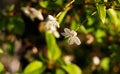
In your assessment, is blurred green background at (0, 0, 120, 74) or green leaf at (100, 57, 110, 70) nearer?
blurred green background at (0, 0, 120, 74)

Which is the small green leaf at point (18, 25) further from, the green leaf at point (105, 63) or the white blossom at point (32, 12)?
the green leaf at point (105, 63)

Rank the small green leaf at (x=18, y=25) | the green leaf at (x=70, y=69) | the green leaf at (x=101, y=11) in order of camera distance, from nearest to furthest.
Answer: the green leaf at (x=101, y=11) → the green leaf at (x=70, y=69) → the small green leaf at (x=18, y=25)

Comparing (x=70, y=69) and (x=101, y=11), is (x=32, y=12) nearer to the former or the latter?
(x=70, y=69)

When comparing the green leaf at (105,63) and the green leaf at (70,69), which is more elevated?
the green leaf at (105,63)

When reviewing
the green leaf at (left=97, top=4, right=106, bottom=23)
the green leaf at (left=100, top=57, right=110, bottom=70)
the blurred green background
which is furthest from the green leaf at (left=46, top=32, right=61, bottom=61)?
the green leaf at (left=97, top=4, right=106, bottom=23)

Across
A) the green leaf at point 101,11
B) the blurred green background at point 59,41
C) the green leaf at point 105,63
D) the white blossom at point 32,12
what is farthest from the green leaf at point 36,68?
the green leaf at point 101,11

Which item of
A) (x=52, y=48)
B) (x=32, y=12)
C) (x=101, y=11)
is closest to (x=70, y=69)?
(x=52, y=48)

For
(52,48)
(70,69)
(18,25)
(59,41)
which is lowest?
(70,69)

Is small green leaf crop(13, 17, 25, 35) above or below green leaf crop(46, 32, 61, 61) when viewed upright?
above

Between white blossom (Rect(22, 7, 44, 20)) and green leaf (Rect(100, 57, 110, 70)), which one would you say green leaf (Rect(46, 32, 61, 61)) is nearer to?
white blossom (Rect(22, 7, 44, 20))

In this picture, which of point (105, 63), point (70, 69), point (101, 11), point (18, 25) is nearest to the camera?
point (101, 11)

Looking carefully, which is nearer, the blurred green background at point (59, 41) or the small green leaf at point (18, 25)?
the blurred green background at point (59, 41)

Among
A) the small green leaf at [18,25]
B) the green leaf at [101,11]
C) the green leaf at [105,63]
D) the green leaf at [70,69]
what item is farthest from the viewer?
the green leaf at [105,63]
